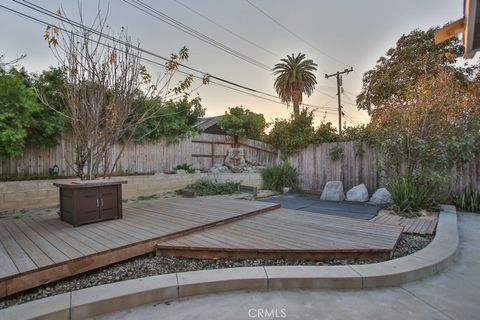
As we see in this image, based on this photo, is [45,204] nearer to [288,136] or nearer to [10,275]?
Answer: [10,275]

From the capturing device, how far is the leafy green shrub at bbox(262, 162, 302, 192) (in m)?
7.78

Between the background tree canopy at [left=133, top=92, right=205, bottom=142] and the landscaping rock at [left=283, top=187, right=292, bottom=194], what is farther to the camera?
the landscaping rock at [left=283, top=187, right=292, bottom=194]

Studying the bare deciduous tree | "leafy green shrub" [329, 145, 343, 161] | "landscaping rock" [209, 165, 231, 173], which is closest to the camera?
the bare deciduous tree

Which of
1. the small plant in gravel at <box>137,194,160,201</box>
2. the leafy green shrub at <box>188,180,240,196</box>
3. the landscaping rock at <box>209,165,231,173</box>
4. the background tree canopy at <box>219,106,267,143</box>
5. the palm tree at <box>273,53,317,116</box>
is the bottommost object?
the small plant in gravel at <box>137,194,160,201</box>

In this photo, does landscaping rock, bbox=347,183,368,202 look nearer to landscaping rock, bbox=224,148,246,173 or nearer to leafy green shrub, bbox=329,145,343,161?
leafy green shrub, bbox=329,145,343,161

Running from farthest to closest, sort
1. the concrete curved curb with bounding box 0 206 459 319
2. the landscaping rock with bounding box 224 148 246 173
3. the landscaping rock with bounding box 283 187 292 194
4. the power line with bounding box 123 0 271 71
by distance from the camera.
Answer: the landscaping rock with bounding box 224 148 246 173 → the landscaping rock with bounding box 283 187 292 194 → the power line with bounding box 123 0 271 71 → the concrete curved curb with bounding box 0 206 459 319

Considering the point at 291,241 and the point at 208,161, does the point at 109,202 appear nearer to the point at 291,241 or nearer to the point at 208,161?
the point at 291,241

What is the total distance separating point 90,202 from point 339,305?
3213 millimetres

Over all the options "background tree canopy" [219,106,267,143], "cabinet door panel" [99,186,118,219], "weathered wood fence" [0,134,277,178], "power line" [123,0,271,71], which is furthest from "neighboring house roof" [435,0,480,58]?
"background tree canopy" [219,106,267,143]

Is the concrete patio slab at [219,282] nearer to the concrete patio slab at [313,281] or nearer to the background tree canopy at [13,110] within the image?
the concrete patio slab at [313,281]

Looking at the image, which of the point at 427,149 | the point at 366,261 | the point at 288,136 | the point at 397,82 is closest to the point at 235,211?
the point at 366,261

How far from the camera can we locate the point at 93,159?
3893 millimetres

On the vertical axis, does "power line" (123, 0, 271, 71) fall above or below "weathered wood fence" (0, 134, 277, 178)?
above

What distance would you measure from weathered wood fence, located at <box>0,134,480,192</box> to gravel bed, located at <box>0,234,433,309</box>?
3520 mm
